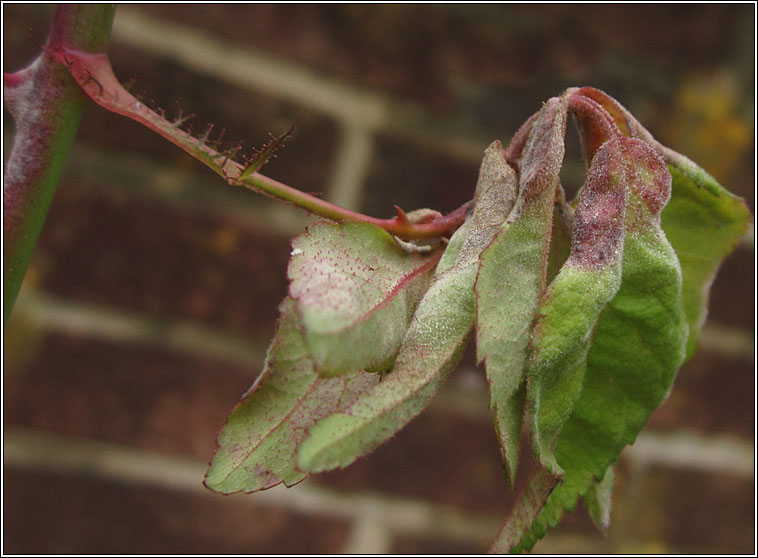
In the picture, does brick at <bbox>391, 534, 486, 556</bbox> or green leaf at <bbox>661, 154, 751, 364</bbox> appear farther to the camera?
brick at <bbox>391, 534, 486, 556</bbox>

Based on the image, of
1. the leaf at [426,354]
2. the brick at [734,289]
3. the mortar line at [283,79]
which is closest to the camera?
the leaf at [426,354]

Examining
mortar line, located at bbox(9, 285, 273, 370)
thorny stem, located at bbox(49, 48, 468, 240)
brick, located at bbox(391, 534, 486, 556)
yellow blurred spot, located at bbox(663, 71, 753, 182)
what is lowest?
brick, located at bbox(391, 534, 486, 556)

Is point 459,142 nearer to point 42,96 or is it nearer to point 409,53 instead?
point 409,53

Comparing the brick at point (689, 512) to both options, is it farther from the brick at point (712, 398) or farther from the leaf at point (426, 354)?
the leaf at point (426, 354)

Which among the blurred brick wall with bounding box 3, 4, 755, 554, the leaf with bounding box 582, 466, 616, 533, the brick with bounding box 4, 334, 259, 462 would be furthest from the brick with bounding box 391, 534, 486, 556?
the leaf with bounding box 582, 466, 616, 533

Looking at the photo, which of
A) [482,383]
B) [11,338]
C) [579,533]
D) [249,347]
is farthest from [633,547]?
[11,338]

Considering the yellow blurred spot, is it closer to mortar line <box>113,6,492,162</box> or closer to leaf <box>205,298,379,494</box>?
mortar line <box>113,6,492,162</box>

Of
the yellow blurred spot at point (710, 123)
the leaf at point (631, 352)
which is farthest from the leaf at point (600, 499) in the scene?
the yellow blurred spot at point (710, 123)

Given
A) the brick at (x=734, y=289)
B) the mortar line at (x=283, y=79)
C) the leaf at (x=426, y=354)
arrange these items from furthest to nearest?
the brick at (x=734, y=289) < the mortar line at (x=283, y=79) < the leaf at (x=426, y=354)
